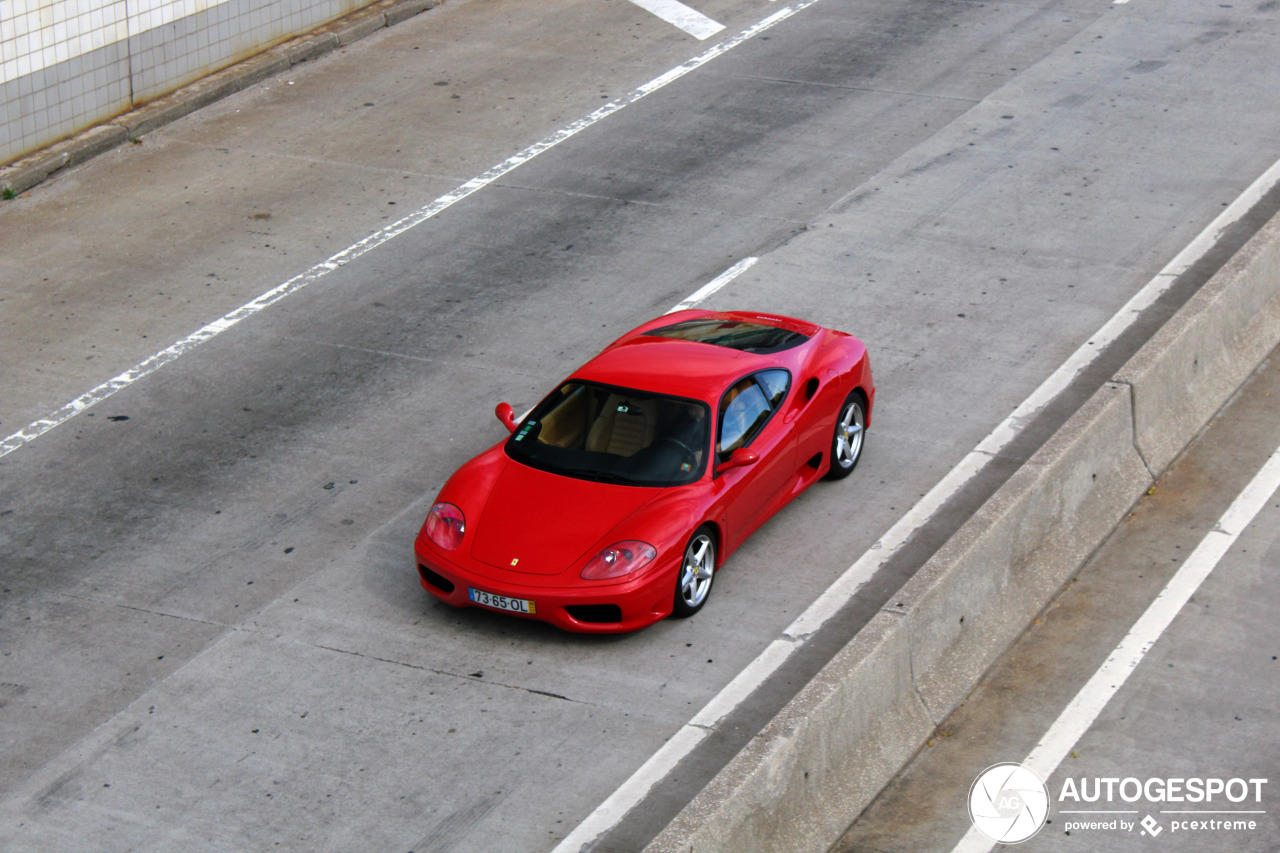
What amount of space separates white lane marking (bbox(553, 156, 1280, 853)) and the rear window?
1.35m

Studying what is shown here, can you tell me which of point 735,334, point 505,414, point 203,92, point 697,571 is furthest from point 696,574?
point 203,92

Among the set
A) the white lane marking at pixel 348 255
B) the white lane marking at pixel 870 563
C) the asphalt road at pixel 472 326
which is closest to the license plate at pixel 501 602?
the asphalt road at pixel 472 326

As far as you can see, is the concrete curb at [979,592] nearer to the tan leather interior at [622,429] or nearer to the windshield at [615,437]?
the windshield at [615,437]

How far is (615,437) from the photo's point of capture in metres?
9.45

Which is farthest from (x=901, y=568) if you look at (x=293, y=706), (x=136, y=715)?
(x=136, y=715)

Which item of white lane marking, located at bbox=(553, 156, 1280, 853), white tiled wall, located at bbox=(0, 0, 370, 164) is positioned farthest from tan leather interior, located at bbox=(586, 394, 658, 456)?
white tiled wall, located at bbox=(0, 0, 370, 164)

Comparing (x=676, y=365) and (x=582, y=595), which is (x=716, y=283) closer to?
(x=676, y=365)

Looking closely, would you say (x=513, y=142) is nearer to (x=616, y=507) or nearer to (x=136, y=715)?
(x=616, y=507)

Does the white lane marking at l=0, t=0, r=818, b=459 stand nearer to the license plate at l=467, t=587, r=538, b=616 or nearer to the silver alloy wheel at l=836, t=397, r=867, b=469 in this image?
the license plate at l=467, t=587, r=538, b=616

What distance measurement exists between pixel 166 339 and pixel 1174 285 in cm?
812

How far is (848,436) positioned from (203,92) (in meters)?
10.1

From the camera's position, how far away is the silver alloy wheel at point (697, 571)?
29.4 feet

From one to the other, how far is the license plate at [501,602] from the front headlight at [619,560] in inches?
13.6

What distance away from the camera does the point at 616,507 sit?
9023mm
